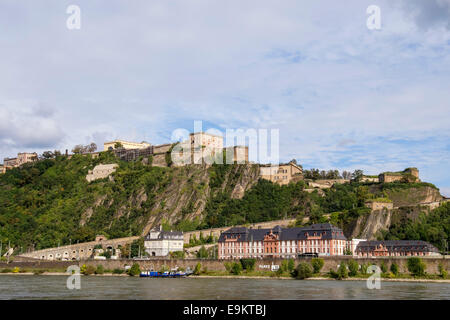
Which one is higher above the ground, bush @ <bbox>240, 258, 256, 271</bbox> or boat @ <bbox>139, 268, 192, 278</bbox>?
bush @ <bbox>240, 258, 256, 271</bbox>

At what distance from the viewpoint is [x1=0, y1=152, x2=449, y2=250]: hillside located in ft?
347

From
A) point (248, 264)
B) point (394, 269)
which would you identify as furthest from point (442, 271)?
point (248, 264)

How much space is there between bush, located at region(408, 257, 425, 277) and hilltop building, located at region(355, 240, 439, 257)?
38.4 ft

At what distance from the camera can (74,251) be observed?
112 m

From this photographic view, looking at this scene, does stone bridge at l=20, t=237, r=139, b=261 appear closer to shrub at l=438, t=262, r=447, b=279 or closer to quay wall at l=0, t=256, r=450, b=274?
quay wall at l=0, t=256, r=450, b=274

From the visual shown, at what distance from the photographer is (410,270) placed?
72875 mm

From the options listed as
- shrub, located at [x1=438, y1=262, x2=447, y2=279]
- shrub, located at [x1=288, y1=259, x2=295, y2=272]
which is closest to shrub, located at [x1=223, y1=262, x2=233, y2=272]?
shrub, located at [x1=288, y1=259, x2=295, y2=272]

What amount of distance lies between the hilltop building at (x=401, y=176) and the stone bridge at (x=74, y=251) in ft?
193

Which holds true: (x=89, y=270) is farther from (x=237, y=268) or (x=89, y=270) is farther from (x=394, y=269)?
(x=394, y=269)

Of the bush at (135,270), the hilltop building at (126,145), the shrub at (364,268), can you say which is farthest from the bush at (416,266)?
the hilltop building at (126,145)

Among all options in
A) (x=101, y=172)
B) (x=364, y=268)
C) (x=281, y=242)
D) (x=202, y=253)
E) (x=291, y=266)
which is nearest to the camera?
(x=364, y=268)

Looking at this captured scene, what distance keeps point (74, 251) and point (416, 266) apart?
230 feet

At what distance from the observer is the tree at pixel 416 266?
7175 centimetres
